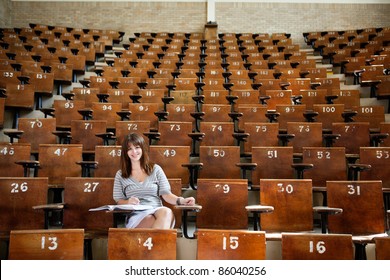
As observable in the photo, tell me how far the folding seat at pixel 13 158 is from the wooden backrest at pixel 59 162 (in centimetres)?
5

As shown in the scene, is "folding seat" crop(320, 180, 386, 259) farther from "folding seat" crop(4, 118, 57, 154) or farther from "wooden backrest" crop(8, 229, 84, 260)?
"folding seat" crop(4, 118, 57, 154)

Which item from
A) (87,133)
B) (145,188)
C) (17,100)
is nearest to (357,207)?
(145,188)

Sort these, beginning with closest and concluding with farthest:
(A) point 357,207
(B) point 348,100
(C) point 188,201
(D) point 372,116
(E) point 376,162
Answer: (C) point 188,201, (A) point 357,207, (E) point 376,162, (D) point 372,116, (B) point 348,100

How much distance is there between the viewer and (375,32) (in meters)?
3.78

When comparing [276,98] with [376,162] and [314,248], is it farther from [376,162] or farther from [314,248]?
[314,248]

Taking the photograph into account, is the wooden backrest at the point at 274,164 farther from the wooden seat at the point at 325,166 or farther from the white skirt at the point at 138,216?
the white skirt at the point at 138,216

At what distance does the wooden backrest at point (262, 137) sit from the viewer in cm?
159

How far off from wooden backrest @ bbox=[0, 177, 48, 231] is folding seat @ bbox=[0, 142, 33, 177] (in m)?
0.22

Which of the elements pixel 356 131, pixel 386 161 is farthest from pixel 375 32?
pixel 386 161

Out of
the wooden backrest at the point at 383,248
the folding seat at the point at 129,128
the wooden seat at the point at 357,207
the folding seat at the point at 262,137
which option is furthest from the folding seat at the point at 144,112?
the wooden backrest at the point at 383,248

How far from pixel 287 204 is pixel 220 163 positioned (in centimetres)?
31

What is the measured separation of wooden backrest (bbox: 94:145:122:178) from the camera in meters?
1.37

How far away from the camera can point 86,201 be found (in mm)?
1160
